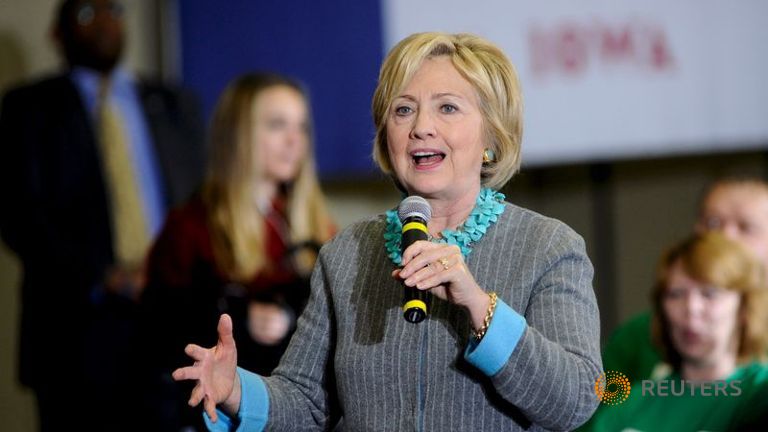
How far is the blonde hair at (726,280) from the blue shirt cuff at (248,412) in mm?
1161

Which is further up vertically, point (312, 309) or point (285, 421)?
point (312, 309)

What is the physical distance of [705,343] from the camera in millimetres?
2254

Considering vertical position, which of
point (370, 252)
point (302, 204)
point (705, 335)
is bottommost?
point (705, 335)

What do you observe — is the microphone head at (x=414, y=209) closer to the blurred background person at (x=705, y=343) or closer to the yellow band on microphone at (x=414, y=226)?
the yellow band on microphone at (x=414, y=226)

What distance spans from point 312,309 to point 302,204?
1.37 m

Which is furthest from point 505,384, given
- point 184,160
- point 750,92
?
point 750,92

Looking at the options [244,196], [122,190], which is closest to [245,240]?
[244,196]

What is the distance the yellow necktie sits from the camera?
11.1 feet

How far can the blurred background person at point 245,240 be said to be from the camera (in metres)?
2.46

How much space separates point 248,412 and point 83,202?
6.97 ft

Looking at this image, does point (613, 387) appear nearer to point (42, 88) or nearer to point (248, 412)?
point (248, 412)

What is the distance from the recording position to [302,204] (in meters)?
2.82

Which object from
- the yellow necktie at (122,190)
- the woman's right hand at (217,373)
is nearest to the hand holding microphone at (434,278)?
the woman's right hand at (217,373)

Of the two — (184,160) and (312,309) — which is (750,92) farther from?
(312,309)
